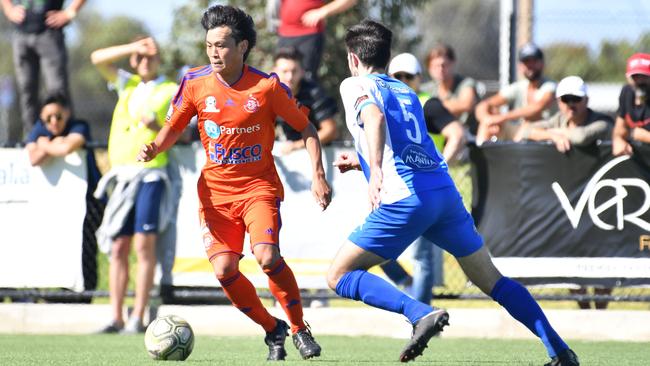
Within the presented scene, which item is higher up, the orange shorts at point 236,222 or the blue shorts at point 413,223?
the blue shorts at point 413,223

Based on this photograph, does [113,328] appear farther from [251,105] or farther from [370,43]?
[370,43]

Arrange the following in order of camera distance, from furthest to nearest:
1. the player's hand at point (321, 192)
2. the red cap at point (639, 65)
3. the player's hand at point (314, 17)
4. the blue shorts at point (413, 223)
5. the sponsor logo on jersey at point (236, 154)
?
the player's hand at point (314, 17) < the red cap at point (639, 65) < the sponsor logo on jersey at point (236, 154) < the player's hand at point (321, 192) < the blue shorts at point (413, 223)

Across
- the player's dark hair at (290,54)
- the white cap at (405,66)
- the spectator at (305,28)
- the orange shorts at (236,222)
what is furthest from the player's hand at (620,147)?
the orange shorts at (236,222)

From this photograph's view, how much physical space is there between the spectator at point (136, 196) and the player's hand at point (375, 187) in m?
4.57

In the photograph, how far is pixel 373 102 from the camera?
6.88 meters

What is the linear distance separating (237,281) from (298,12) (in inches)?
186

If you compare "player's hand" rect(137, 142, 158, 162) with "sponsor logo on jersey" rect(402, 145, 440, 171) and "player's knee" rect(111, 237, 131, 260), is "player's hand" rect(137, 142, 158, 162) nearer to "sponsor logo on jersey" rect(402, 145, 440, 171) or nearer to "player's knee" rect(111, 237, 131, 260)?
"sponsor logo on jersey" rect(402, 145, 440, 171)

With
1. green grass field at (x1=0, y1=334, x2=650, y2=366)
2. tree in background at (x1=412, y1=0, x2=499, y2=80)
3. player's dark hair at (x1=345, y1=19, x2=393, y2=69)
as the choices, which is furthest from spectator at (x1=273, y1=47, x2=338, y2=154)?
tree in background at (x1=412, y1=0, x2=499, y2=80)

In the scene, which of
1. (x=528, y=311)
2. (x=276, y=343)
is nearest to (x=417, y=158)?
(x=528, y=311)

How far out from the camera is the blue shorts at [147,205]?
10984mm

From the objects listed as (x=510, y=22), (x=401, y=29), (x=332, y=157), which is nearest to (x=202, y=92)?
(x=332, y=157)

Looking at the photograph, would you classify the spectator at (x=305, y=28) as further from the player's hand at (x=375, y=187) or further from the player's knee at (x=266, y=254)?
the player's hand at (x=375, y=187)

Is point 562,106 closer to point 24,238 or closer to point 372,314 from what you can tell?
point 372,314

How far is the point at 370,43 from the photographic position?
23.6 ft
